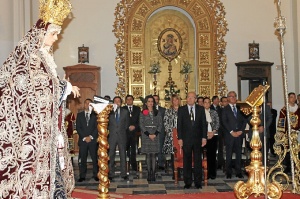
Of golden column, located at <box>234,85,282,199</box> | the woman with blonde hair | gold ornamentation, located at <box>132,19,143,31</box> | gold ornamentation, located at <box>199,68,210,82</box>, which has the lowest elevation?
golden column, located at <box>234,85,282,199</box>

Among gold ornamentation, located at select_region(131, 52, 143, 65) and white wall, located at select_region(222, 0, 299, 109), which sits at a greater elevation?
white wall, located at select_region(222, 0, 299, 109)

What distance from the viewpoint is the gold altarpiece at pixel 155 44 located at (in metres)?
13.6

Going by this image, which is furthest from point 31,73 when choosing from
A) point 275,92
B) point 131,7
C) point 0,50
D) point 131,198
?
point 275,92

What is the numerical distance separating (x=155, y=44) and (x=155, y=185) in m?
6.79

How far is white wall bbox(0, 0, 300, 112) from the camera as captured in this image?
44.3 ft

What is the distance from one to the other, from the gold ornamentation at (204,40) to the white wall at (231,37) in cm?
64

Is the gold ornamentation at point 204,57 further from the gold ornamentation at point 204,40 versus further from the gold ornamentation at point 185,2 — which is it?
the gold ornamentation at point 185,2

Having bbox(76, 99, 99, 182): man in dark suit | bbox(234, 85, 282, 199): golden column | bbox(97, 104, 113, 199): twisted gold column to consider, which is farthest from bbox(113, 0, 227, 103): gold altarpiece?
bbox(234, 85, 282, 199): golden column

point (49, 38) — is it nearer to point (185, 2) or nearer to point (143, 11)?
point (143, 11)

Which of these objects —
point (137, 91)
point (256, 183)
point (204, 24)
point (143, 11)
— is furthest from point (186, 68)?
point (256, 183)

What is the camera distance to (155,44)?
46.1 feet

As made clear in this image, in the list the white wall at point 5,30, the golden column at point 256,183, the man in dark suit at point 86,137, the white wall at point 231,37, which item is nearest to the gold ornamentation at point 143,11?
the white wall at point 231,37

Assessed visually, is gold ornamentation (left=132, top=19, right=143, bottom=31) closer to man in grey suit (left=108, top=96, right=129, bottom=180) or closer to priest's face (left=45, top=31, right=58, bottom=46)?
man in grey suit (left=108, top=96, right=129, bottom=180)

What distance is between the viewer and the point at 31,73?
420cm
